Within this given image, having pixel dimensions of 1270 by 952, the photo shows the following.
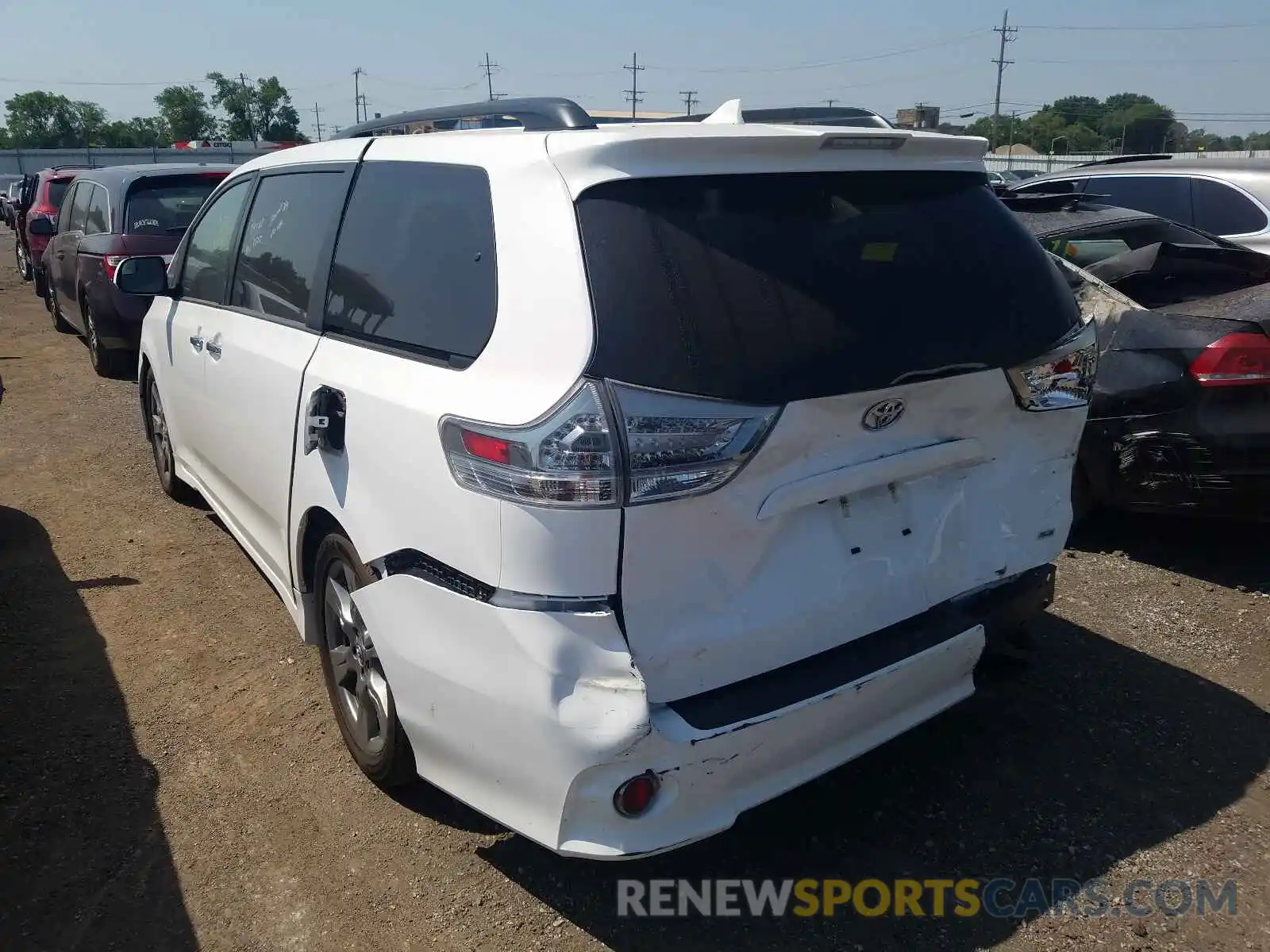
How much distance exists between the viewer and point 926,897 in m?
2.66

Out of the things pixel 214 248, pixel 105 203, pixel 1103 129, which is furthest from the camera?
pixel 1103 129

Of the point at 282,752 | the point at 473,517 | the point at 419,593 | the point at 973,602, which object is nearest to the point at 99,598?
the point at 282,752

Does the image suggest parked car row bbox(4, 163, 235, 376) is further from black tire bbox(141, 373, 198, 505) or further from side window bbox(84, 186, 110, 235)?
black tire bbox(141, 373, 198, 505)

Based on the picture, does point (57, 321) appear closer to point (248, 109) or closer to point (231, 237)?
point (231, 237)

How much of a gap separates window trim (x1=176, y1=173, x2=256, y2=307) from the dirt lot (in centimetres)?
136

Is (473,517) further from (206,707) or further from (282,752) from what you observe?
(206,707)

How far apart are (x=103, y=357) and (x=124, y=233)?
1345mm

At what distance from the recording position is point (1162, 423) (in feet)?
14.0

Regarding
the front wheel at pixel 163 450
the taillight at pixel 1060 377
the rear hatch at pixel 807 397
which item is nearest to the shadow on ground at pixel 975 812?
the rear hatch at pixel 807 397

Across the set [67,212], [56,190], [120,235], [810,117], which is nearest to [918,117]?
[810,117]

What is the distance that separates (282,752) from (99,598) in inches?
68.7

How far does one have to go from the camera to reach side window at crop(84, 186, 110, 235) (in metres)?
8.98

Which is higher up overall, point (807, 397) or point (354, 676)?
point (807, 397)

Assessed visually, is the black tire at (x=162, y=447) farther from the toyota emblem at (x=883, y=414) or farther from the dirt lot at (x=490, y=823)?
the toyota emblem at (x=883, y=414)
